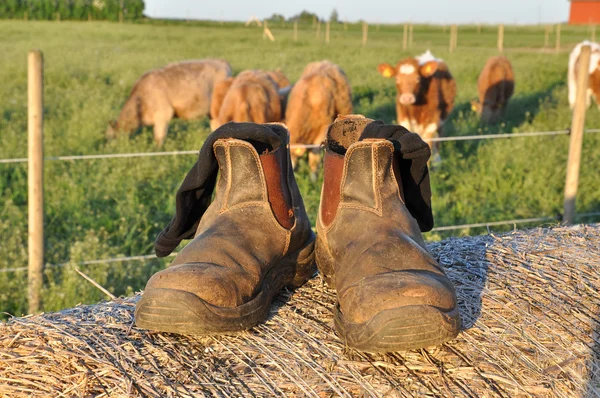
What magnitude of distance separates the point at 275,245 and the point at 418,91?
9.32 m

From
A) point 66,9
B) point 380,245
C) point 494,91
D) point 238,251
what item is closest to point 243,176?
point 238,251

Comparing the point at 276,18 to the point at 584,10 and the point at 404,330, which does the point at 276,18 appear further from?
the point at 404,330

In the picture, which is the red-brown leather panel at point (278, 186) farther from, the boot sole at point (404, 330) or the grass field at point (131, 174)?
the grass field at point (131, 174)

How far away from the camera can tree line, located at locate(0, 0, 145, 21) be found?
4500 centimetres

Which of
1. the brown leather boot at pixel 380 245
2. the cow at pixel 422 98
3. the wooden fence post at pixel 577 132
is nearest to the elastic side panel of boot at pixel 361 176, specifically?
the brown leather boot at pixel 380 245

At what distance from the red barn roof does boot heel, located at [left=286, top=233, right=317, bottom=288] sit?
209 feet

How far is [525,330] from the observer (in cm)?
212

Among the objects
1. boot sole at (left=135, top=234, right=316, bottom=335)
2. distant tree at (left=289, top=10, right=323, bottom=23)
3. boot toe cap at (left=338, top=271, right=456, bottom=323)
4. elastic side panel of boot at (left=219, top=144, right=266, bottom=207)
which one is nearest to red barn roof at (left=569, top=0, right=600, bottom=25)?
distant tree at (left=289, top=10, right=323, bottom=23)

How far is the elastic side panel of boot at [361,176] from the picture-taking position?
2.14 meters

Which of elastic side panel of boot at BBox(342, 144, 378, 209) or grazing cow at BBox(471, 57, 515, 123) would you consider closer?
elastic side panel of boot at BBox(342, 144, 378, 209)

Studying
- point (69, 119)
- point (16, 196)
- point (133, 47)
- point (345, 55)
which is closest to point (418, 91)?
point (69, 119)

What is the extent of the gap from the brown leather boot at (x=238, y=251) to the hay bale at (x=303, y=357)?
0.07 metres

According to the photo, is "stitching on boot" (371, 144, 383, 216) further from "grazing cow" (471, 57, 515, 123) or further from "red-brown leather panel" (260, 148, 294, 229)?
"grazing cow" (471, 57, 515, 123)

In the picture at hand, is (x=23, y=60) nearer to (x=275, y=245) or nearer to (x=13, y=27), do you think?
(x=13, y=27)
